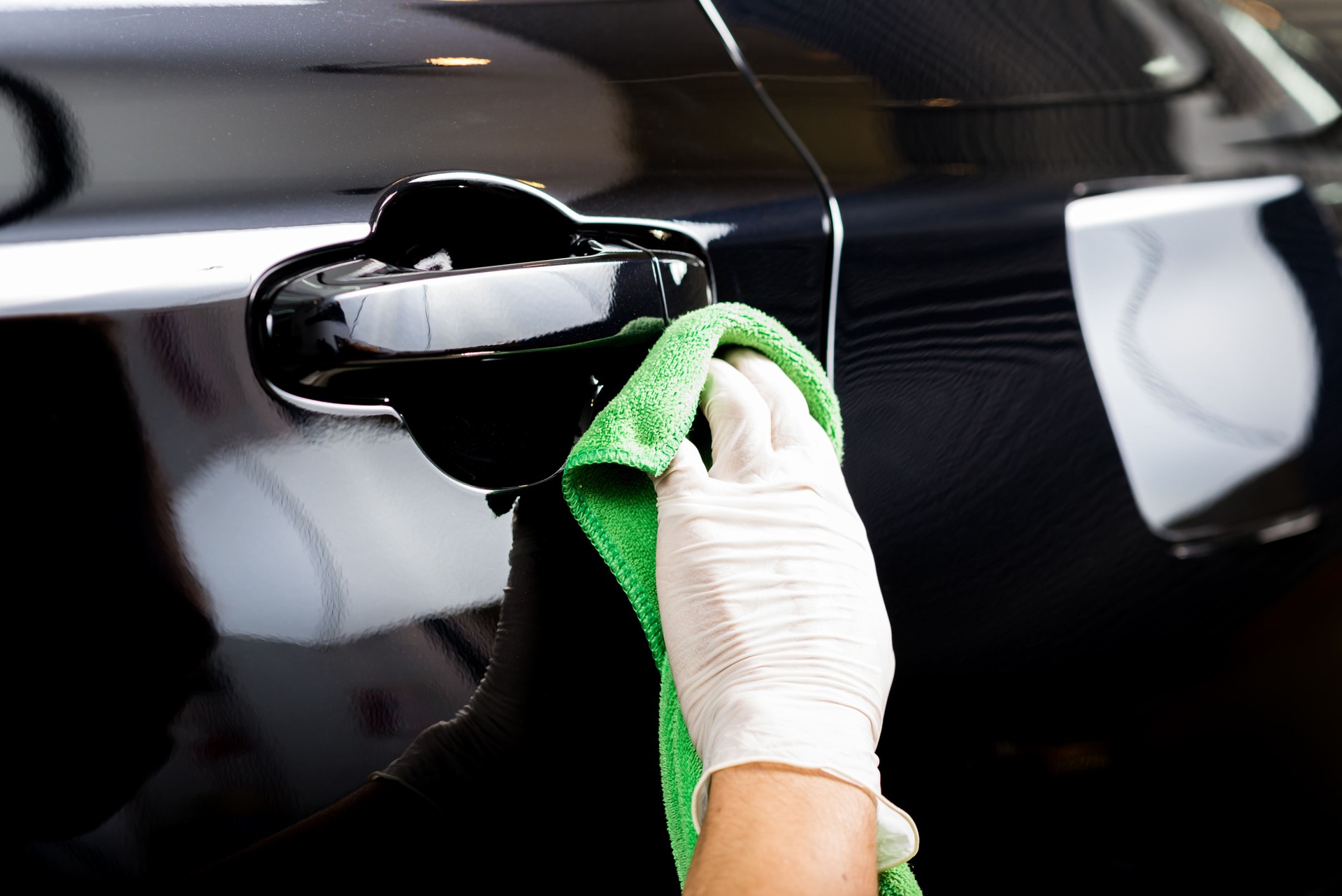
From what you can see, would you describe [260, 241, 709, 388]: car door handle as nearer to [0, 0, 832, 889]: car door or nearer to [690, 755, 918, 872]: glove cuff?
[0, 0, 832, 889]: car door

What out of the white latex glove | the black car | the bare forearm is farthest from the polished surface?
the bare forearm

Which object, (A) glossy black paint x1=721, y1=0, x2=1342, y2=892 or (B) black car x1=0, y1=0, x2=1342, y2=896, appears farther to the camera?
(A) glossy black paint x1=721, y1=0, x2=1342, y2=892

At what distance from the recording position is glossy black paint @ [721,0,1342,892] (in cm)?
71

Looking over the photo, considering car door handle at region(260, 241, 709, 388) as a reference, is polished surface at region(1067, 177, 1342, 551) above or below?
below

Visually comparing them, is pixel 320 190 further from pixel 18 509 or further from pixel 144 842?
pixel 144 842

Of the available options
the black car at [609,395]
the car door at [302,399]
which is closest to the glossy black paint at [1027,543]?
the black car at [609,395]

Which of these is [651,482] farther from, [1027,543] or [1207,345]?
[1207,345]

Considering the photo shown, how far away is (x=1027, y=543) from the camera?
732mm

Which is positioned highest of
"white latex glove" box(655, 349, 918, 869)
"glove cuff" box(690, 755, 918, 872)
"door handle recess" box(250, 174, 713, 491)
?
"door handle recess" box(250, 174, 713, 491)

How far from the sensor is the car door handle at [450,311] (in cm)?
54

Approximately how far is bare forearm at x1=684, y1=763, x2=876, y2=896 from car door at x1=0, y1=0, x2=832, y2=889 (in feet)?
0.33

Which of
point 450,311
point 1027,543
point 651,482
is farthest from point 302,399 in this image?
point 1027,543

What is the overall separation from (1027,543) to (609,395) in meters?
0.36

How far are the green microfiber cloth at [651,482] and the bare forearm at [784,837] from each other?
6 cm
